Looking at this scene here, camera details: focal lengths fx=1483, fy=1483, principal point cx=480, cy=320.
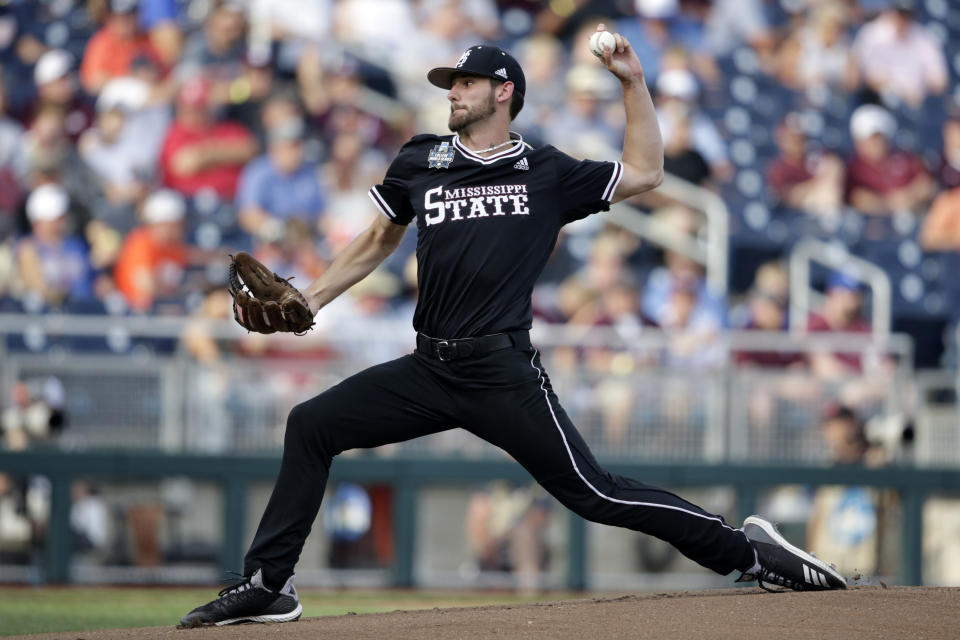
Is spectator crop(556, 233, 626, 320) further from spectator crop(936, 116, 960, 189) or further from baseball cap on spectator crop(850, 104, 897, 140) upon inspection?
spectator crop(936, 116, 960, 189)

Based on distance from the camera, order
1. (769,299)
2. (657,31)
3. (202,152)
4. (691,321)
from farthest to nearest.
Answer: (657,31)
(202,152)
(769,299)
(691,321)

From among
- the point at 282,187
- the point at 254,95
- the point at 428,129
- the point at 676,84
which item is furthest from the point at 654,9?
the point at 282,187

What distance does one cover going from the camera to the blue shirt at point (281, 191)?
12.1 m

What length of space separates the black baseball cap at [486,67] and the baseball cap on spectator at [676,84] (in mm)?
8088

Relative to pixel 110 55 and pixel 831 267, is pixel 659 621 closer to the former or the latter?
pixel 831 267

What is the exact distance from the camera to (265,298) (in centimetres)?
538

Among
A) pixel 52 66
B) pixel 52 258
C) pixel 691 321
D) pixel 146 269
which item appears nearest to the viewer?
pixel 146 269

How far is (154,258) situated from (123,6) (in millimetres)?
3216

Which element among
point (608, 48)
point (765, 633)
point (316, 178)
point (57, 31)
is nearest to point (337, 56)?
point (316, 178)

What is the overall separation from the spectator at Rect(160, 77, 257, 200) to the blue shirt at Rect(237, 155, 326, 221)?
22cm

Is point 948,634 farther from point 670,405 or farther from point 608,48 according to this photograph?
point 670,405

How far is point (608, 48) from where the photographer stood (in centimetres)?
512

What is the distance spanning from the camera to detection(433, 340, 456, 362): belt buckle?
523 cm

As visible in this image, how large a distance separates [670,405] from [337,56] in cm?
498
